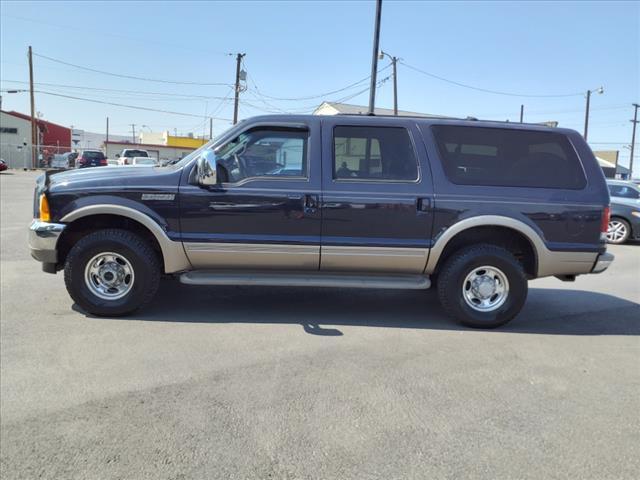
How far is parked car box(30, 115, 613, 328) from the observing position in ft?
14.9

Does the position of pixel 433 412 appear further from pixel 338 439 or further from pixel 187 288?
pixel 187 288

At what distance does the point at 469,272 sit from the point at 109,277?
11.7 feet

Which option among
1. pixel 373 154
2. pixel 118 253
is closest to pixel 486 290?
pixel 373 154

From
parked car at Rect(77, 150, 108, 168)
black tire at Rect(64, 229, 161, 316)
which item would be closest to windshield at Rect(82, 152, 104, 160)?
parked car at Rect(77, 150, 108, 168)

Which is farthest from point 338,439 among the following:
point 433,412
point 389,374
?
point 389,374

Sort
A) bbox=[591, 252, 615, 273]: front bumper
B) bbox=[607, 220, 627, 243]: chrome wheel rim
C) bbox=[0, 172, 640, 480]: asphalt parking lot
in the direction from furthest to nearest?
1. bbox=[607, 220, 627, 243]: chrome wheel rim
2. bbox=[591, 252, 615, 273]: front bumper
3. bbox=[0, 172, 640, 480]: asphalt parking lot

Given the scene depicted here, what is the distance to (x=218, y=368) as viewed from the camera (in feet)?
11.8

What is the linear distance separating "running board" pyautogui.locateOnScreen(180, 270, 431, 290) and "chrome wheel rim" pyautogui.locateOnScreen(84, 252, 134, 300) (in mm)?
543

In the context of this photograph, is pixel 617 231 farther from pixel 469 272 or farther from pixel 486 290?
pixel 469 272

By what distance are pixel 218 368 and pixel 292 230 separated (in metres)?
1.54

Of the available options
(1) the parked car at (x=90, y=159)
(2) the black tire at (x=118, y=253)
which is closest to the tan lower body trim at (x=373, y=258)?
(2) the black tire at (x=118, y=253)

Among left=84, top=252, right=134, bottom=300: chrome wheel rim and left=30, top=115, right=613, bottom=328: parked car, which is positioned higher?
left=30, top=115, right=613, bottom=328: parked car

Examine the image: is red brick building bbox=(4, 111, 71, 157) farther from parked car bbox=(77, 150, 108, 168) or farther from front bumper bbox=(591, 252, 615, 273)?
front bumper bbox=(591, 252, 615, 273)

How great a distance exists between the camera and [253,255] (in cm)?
464
